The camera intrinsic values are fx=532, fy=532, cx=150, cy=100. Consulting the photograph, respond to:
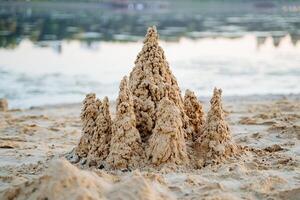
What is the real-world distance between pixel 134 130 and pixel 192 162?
629 mm

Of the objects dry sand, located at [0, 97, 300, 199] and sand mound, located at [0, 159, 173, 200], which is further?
dry sand, located at [0, 97, 300, 199]

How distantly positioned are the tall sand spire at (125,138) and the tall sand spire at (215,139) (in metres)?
0.62

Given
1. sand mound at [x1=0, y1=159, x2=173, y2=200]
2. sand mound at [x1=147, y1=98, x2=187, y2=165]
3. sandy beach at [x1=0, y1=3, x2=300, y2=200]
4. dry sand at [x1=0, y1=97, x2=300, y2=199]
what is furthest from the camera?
sand mound at [x1=147, y1=98, x2=187, y2=165]

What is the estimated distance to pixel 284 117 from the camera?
8.12 metres

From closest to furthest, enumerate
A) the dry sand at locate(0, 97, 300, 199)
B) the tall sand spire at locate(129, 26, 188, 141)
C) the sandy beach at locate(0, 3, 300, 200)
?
the dry sand at locate(0, 97, 300, 199), the sandy beach at locate(0, 3, 300, 200), the tall sand spire at locate(129, 26, 188, 141)

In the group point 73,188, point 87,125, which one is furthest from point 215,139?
point 73,188

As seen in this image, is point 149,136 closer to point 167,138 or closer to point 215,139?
point 167,138

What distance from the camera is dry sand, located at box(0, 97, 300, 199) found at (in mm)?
3715

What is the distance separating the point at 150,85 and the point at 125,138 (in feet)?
2.25

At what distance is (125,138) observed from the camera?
4891mm

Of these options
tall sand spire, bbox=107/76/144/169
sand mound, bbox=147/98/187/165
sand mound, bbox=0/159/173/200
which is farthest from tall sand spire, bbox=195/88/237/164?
sand mound, bbox=0/159/173/200

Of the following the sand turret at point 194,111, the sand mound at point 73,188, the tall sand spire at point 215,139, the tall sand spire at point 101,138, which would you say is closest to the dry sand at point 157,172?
the sand mound at point 73,188

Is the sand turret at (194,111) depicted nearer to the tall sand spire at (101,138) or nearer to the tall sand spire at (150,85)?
the tall sand spire at (150,85)

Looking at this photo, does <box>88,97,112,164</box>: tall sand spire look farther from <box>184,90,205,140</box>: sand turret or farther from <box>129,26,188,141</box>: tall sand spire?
<box>184,90,205,140</box>: sand turret
